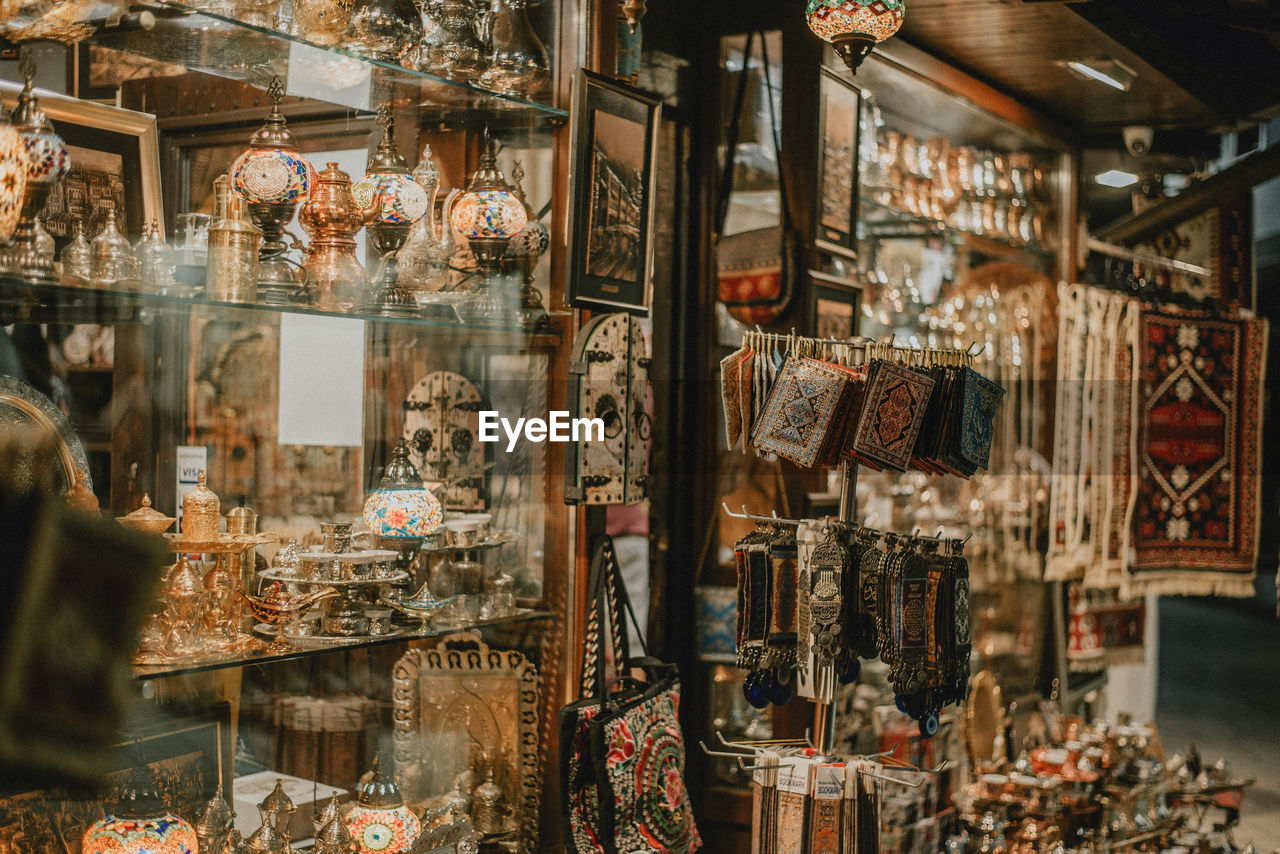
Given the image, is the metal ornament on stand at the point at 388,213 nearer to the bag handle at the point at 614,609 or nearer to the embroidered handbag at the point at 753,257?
the bag handle at the point at 614,609

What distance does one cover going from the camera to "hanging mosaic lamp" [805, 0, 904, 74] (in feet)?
9.07

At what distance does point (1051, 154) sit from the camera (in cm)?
456

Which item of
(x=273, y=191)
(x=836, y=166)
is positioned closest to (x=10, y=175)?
(x=273, y=191)

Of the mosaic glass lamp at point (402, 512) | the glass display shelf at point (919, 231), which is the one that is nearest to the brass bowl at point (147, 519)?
the mosaic glass lamp at point (402, 512)

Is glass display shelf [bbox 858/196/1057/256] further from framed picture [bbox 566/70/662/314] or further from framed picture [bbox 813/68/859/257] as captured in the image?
framed picture [bbox 566/70/662/314]

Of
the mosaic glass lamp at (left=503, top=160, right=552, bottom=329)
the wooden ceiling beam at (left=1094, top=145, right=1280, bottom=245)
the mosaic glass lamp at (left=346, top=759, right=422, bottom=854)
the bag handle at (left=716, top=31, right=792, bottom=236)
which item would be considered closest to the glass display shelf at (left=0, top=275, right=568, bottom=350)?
the mosaic glass lamp at (left=503, top=160, right=552, bottom=329)

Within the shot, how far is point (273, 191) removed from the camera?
Result: 7.39ft

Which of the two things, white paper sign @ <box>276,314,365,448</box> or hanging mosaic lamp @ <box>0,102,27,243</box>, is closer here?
hanging mosaic lamp @ <box>0,102,27,243</box>

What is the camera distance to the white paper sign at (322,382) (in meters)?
2.46

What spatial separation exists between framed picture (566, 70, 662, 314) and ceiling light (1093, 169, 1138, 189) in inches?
85.8

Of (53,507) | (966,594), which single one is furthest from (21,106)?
(966,594)

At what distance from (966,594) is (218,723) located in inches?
60.3

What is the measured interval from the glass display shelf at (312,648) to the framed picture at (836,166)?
1.50 metres

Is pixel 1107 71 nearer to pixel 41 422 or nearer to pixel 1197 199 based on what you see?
pixel 1197 199
